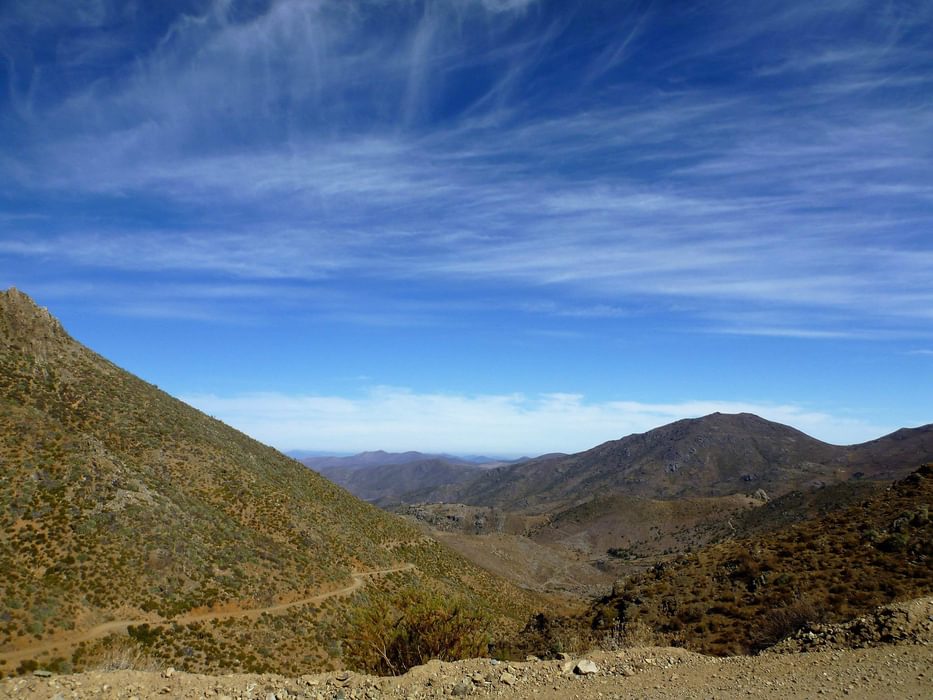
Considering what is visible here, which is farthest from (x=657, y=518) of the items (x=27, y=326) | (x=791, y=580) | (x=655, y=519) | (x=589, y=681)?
(x=589, y=681)

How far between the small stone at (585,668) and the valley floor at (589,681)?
136 millimetres

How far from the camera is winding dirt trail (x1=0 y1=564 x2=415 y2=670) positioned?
2223 centimetres

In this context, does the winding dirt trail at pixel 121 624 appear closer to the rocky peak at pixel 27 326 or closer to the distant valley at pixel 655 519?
the rocky peak at pixel 27 326

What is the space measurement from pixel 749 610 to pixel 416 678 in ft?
50.0

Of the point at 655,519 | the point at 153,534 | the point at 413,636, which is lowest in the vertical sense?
the point at 655,519

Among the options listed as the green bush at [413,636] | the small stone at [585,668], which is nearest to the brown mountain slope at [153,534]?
the green bush at [413,636]

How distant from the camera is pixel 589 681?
11.3m

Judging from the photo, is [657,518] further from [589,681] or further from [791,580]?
[589,681]

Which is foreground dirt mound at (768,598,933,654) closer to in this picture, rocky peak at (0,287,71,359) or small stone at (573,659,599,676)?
small stone at (573,659,599,676)

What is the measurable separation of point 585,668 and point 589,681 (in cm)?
45

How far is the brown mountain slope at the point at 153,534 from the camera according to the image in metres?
26.0

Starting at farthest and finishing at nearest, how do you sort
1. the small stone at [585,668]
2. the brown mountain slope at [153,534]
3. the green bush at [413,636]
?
1. the brown mountain slope at [153,534]
2. the green bush at [413,636]
3. the small stone at [585,668]

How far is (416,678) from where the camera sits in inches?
435

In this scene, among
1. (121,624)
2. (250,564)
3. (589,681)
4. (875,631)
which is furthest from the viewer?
(250,564)
